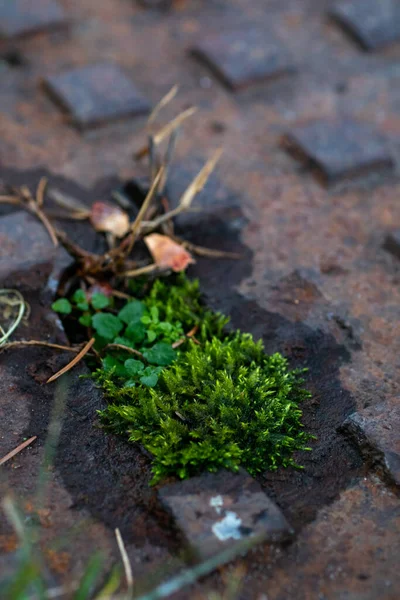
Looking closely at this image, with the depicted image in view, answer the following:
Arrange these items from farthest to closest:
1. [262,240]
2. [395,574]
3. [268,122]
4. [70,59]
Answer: [70,59] → [268,122] → [262,240] → [395,574]

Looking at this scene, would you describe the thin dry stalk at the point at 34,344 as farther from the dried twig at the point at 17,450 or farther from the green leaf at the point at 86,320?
Answer: the dried twig at the point at 17,450

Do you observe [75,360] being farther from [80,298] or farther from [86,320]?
[80,298]

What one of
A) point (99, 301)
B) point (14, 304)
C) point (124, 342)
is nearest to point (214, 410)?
point (124, 342)

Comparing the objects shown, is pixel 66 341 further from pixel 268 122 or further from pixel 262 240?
pixel 268 122

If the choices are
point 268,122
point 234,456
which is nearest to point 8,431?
point 234,456

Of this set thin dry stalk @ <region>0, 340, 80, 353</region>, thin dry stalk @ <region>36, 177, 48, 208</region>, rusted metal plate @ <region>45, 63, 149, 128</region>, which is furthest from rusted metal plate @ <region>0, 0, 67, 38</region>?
thin dry stalk @ <region>0, 340, 80, 353</region>

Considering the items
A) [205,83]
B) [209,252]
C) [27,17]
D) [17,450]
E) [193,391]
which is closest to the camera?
[17,450]
